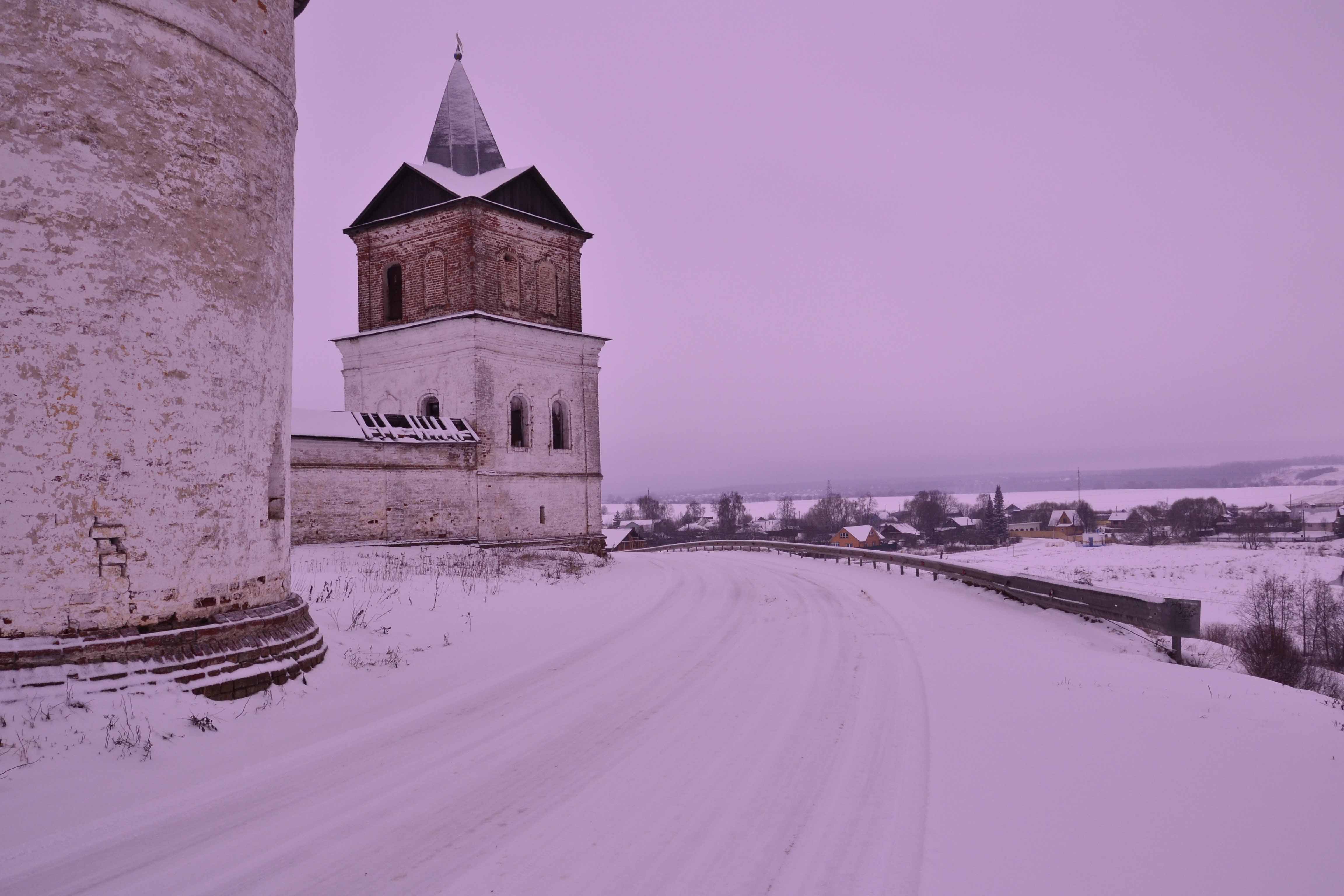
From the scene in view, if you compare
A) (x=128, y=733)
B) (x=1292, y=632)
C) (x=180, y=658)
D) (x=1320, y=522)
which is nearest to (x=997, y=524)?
(x=1320, y=522)

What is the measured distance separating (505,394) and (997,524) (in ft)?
246

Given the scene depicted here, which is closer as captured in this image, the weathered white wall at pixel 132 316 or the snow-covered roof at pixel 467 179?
the weathered white wall at pixel 132 316

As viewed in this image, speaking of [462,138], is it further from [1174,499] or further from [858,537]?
[1174,499]

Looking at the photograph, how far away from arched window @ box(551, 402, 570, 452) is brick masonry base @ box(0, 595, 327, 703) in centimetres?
1860

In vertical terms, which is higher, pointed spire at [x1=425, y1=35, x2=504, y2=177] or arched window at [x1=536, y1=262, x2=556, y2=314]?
pointed spire at [x1=425, y1=35, x2=504, y2=177]

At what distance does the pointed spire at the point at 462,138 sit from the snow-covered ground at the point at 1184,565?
22.5 metres

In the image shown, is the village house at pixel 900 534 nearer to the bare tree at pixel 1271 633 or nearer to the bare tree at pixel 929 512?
the bare tree at pixel 929 512

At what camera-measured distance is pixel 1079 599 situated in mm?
10750

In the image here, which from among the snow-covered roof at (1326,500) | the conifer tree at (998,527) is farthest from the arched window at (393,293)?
the snow-covered roof at (1326,500)

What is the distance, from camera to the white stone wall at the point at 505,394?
23.5 metres

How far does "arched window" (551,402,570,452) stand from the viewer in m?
26.1

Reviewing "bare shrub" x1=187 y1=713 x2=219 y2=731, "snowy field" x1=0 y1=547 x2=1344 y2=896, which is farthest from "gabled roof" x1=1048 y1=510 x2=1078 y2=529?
Result: "bare shrub" x1=187 y1=713 x2=219 y2=731

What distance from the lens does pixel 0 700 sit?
5352mm

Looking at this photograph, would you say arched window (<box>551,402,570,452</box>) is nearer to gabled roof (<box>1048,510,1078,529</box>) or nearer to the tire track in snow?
the tire track in snow
